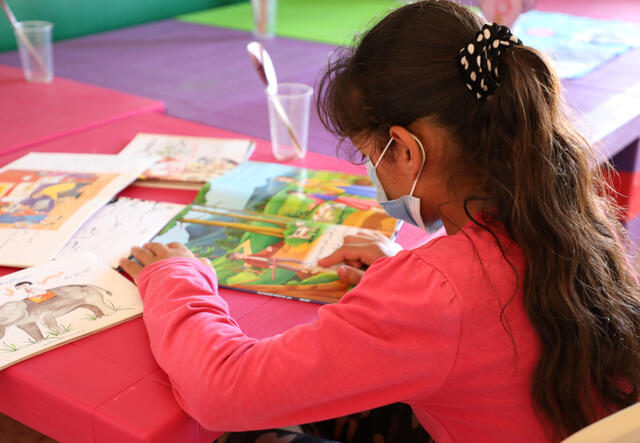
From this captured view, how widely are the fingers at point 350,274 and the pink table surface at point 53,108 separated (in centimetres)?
73

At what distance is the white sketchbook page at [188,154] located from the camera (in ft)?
3.86

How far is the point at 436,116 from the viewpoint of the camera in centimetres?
68

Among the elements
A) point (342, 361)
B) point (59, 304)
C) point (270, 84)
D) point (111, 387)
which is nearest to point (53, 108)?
point (270, 84)

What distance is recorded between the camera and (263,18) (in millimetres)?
2158

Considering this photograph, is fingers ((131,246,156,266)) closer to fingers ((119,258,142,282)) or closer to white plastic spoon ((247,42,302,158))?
fingers ((119,258,142,282))

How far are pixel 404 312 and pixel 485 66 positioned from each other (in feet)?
0.78

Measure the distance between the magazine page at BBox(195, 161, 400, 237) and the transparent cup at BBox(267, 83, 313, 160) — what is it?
6 cm

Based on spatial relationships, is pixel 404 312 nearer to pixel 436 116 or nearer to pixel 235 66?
pixel 436 116

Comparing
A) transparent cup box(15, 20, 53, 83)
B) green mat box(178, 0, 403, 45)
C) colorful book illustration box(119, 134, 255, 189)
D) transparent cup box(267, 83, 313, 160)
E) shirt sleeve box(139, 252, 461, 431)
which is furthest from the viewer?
green mat box(178, 0, 403, 45)

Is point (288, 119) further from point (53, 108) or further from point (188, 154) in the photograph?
point (53, 108)

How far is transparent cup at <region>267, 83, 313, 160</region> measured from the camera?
49.9 inches

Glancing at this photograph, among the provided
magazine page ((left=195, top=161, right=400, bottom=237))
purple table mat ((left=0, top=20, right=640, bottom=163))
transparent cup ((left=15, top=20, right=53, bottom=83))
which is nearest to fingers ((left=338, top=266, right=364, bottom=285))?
magazine page ((left=195, top=161, right=400, bottom=237))

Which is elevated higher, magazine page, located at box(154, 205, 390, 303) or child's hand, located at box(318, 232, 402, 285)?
child's hand, located at box(318, 232, 402, 285)

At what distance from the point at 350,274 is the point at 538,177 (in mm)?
304
